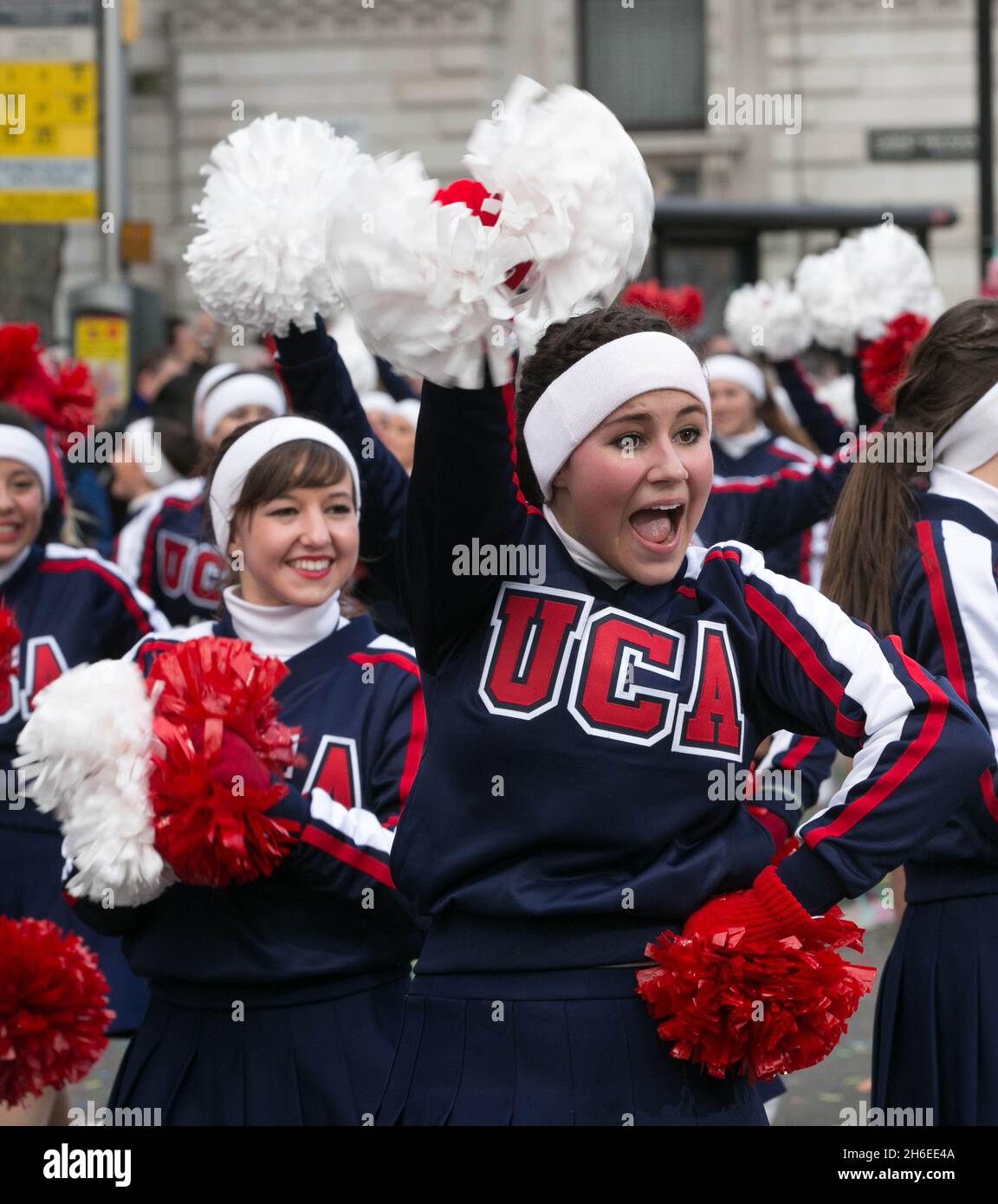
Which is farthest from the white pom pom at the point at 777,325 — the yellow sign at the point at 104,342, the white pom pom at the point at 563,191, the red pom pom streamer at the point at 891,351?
the yellow sign at the point at 104,342

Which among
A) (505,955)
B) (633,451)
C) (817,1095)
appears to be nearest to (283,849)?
(505,955)

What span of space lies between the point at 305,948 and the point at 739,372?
5.61 m

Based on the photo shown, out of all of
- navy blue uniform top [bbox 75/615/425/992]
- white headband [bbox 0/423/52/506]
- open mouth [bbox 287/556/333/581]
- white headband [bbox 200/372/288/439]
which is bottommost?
navy blue uniform top [bbox 75/615/425/992]

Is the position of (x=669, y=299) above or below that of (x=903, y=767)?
above

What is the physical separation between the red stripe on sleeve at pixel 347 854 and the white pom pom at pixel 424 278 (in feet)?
4.25

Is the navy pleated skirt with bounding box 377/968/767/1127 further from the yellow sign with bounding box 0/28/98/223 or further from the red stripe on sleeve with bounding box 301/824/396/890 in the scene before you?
the yellow sign with bounding box 0/28/98/223

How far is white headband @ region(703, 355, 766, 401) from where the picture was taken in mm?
8828

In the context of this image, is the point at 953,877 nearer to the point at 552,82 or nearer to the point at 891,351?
the point at 891,351

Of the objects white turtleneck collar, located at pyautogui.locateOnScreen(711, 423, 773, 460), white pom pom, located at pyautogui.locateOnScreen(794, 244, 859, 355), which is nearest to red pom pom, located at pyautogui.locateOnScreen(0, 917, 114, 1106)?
white pom pom, located at pyautogui.locateOnScreen(794, 244, 859, 355)

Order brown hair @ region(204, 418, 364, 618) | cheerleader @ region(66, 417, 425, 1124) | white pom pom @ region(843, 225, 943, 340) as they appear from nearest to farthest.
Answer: cheerleader @ region(66, 417, 425, 1124), brown hair @ region(204, 418, 364, 618), white pom pom @ region(843, 225, 943, 340)

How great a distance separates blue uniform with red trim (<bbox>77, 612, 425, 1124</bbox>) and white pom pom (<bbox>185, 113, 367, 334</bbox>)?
77 cm

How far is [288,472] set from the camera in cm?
411

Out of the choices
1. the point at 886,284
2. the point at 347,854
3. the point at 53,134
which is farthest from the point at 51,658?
the point at 53,134

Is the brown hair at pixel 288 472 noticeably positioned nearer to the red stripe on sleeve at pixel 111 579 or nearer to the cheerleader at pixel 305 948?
the cheerleader at pixel 305 948
